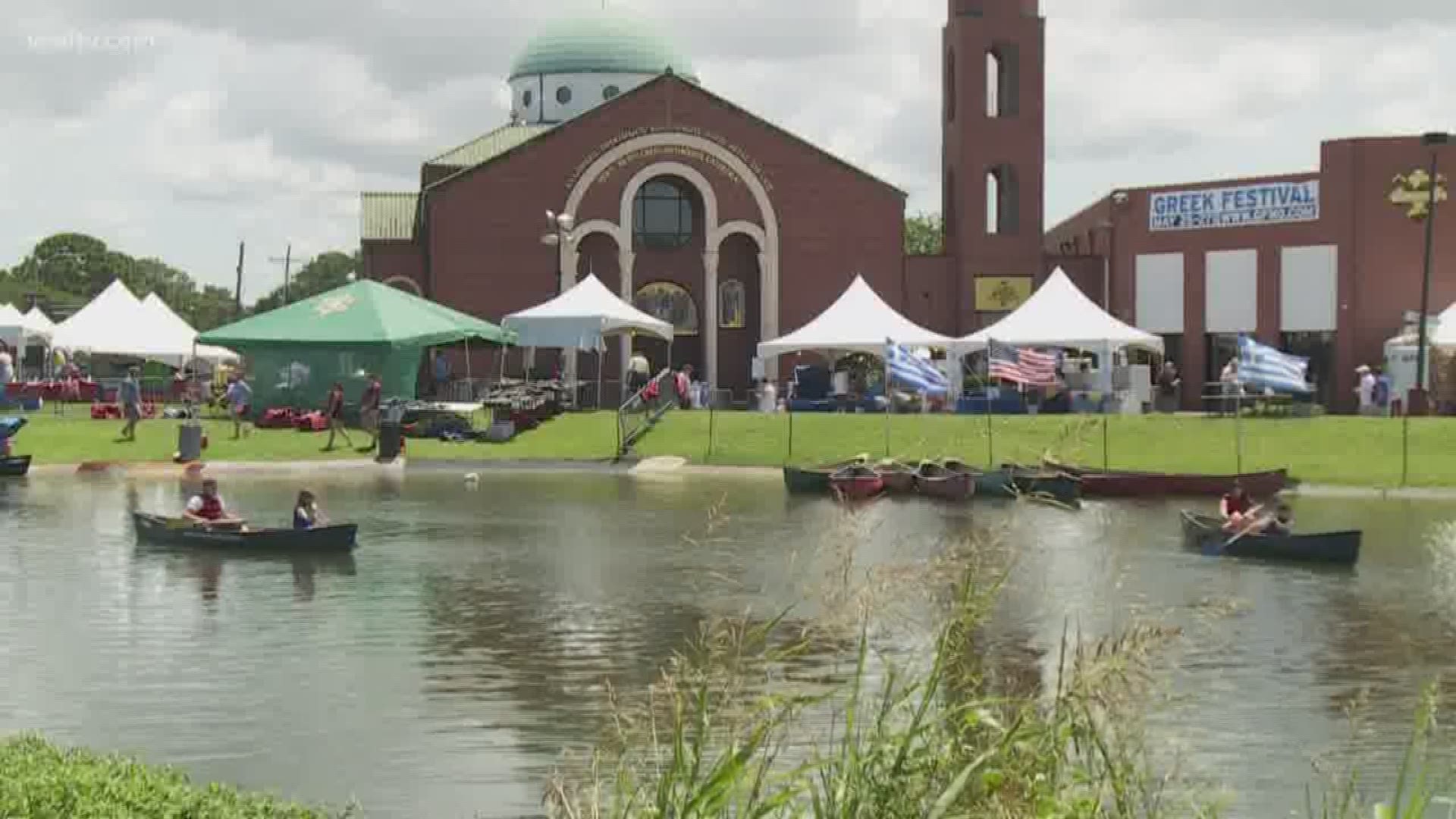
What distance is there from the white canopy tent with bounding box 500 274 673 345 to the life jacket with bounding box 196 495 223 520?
26054 millimetres

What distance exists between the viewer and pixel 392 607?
26.1 meters

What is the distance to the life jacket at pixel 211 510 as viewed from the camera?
106ft

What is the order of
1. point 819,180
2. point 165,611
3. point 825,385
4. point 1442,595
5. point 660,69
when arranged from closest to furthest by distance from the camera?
point 165,611
point 1442,595
point 825,385
point 819,180
point 660,69

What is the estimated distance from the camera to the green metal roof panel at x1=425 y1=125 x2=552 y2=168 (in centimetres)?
8469

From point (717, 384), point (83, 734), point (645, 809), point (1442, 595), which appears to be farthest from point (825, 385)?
point (645, 809)

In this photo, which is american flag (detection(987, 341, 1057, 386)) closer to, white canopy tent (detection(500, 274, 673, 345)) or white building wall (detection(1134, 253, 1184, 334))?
white canopy tent (detection(500, 274, 673, 345))

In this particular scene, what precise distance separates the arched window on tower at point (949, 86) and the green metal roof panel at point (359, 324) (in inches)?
880

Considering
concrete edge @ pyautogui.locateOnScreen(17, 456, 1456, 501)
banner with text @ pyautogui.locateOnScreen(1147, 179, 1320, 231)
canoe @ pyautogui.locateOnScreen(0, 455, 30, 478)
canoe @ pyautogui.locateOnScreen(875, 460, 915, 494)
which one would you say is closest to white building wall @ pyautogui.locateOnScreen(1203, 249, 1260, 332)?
banner with text @ pyautogui.locateOnScreen(1147, 179, 1320, 231)

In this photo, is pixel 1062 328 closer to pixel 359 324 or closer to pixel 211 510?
pixel 359 324

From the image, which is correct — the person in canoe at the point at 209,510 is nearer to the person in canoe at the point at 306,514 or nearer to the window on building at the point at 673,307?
the person in canoe at the point at 306,514

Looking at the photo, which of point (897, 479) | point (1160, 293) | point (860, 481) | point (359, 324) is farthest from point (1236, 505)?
point (1160, 293)

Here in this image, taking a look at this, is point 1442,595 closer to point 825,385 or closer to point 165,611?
point 165,611

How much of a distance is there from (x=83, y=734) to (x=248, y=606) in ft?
27.9

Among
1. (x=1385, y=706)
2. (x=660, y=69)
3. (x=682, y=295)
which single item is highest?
(x=660, y=69)
